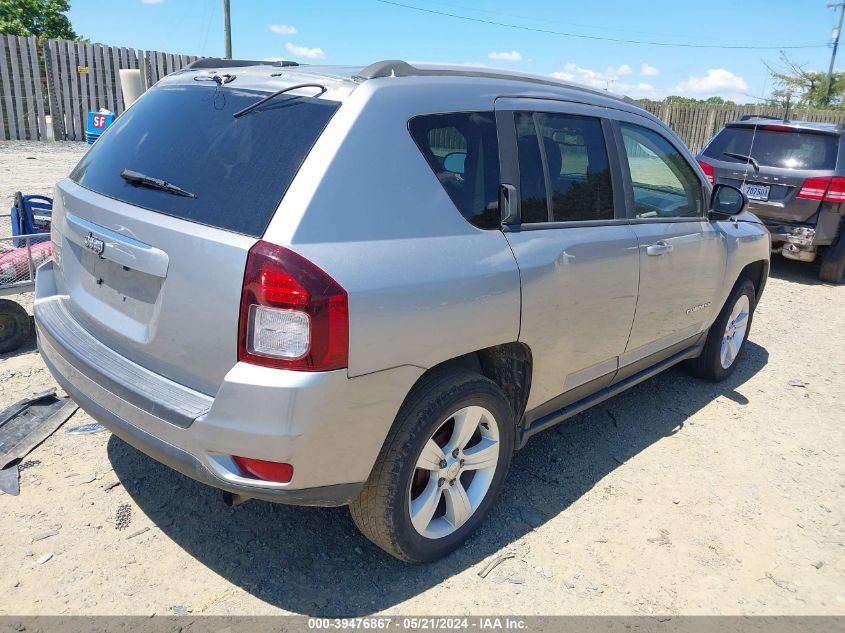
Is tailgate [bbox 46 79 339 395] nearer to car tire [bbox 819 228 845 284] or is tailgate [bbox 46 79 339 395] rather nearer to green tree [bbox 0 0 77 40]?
car tire [bbox 819 228 845 284]

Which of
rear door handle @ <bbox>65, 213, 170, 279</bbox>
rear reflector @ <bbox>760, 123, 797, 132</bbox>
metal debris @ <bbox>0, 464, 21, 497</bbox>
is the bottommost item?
metal debris @ <bbox>0, 464, 21, 497</bbox>

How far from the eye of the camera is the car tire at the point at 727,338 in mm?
4848

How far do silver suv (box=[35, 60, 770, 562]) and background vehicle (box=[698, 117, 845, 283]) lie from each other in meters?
5.83

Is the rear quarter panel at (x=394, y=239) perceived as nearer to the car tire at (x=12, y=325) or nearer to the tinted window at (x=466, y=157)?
the tinted window at (x=466, y=157)

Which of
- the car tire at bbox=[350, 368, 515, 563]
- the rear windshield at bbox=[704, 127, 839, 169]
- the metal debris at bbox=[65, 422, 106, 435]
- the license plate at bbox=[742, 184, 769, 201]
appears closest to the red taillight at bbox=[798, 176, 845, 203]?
the rear windshield at bbox=[704, 127, 839, 169]

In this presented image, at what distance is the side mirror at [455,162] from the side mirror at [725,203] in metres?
2.26

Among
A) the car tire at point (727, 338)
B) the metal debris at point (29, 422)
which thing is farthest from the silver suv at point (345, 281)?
the car tire at point (727, 338)

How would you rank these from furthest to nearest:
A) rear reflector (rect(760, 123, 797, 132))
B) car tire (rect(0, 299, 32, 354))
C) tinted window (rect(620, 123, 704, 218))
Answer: rear reflector (rect(760, 123, 797, 132)) < car tire (rect(0, 299, 32, 354)) < tinted window (rect(620, 123, 704, 218))

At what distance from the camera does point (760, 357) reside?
5.85 meters

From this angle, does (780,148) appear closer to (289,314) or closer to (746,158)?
(746,158)

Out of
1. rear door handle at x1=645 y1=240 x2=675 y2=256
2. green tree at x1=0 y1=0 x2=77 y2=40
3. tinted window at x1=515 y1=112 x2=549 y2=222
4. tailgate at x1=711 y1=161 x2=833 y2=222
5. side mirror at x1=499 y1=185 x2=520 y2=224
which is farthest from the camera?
green tree at x1=0 y1=0 x2=77 y2=40

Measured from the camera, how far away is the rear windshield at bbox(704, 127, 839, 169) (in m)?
8.11

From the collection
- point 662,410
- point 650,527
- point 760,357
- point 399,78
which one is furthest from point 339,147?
point 760,357

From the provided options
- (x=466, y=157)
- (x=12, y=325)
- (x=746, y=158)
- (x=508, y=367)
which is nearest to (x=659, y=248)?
(x=508, y=367)
